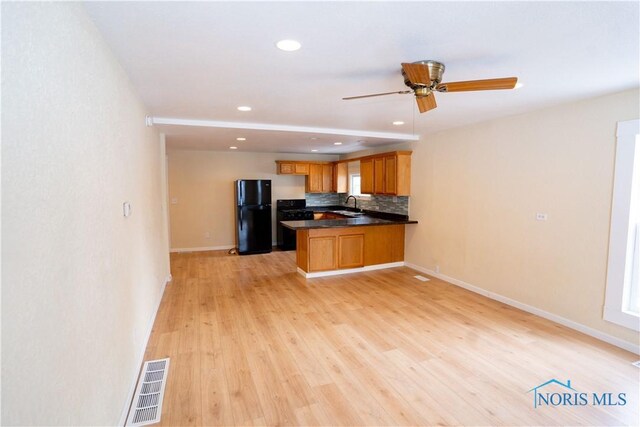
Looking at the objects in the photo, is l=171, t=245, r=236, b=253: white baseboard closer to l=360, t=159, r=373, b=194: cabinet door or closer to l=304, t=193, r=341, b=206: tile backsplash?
l=304, t=193, r=341, b=206: tile backsplash

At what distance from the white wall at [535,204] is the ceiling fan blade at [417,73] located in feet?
6.93

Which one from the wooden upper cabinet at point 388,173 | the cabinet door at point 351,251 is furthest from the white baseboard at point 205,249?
the wooden upper cabinet at point 388,173

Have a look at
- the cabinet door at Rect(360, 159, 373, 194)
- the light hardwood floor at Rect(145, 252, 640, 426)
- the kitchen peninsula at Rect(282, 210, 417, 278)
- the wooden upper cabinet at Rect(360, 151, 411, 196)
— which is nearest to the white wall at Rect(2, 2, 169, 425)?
the light hardwood floor at Rect(145, 252, 640, 426)

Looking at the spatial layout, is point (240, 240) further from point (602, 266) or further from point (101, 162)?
point (602, 266)

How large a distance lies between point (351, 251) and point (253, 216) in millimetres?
2534

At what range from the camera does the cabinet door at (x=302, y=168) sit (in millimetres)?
7679

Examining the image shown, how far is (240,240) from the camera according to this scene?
22.6 feet

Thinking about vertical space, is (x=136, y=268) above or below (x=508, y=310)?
above

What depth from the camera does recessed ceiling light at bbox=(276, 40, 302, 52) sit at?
1906 millimetres

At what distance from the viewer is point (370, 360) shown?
9.04 feet

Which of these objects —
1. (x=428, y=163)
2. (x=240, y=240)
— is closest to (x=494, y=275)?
(x=428, y=163)

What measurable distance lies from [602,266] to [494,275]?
1.22 meters

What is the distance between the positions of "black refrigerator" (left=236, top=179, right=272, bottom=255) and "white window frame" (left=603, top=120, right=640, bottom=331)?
18.3 ft

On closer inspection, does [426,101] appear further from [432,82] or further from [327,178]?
[327,178]
